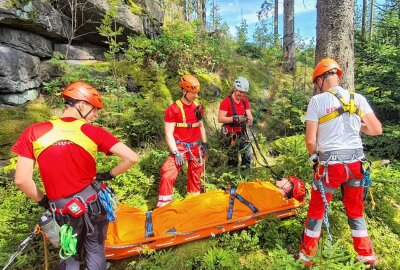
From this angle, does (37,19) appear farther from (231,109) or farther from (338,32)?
(338,32)

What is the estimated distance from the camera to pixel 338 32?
5395 mm

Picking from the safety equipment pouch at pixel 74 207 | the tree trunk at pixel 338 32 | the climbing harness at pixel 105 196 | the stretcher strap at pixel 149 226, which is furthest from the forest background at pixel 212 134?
the tree trunk at pixel 338 32

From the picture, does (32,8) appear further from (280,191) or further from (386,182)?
(386,182)

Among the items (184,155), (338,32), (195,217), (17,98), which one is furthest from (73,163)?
(17,98)

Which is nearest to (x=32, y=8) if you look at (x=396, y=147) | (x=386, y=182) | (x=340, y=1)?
(x=340, y=1)

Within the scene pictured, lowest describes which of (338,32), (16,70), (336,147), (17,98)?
(336,147)

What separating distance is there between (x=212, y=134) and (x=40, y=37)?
5948 mm

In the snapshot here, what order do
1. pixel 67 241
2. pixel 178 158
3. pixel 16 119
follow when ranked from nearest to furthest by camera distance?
pixel 67 241 → pixel 178 158 → pixel 16 119

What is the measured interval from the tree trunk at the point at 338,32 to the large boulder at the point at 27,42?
7.66 metres

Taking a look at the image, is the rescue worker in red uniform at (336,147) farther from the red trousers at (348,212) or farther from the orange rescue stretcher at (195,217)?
the orange rescue stretcher at (195,217)

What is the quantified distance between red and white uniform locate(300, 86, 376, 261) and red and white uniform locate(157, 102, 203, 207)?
2611 millimetres

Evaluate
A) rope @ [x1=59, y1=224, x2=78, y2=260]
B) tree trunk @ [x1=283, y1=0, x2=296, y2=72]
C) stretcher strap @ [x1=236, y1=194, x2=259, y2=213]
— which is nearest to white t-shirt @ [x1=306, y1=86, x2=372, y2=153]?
stretcher strap @ [x1=236, y1=194, x2=259, y2=213]

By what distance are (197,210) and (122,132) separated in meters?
3.81

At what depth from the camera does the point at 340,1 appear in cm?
530
